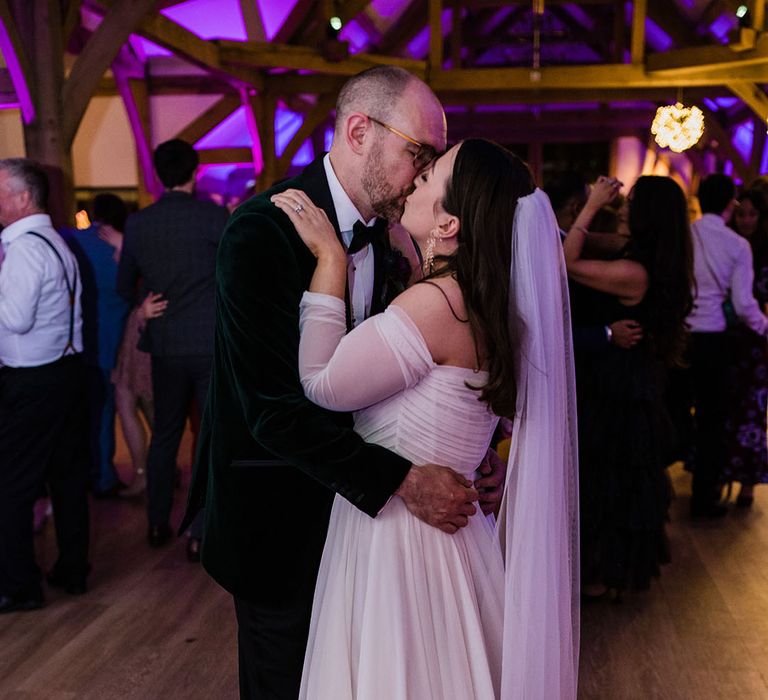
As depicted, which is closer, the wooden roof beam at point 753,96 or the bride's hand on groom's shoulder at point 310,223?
the bride's hand on groom's shoulder at point 310,223

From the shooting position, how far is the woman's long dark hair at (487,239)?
1.46 metres

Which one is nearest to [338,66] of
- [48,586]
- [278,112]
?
[278,112]

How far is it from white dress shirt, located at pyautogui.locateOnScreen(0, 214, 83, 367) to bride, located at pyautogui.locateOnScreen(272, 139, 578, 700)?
1.85 metres

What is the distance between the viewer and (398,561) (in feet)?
4.99

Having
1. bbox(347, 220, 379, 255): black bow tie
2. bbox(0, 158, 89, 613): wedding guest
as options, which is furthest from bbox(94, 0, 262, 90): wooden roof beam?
bbox(347, 220, 379, 255): black bow tie

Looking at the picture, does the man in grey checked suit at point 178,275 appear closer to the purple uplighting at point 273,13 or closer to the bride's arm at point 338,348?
the bride's arm at point 338,348

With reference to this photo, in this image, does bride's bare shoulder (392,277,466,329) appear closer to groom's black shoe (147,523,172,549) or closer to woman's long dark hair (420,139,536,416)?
woman's long dark hair (420,139,536,416)

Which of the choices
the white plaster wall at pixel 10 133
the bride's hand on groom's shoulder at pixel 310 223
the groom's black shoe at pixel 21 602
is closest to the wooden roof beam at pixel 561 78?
the white plaster wall at pixel 10 133

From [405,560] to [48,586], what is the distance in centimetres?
248

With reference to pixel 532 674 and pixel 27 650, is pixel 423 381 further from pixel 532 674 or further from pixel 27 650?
pixel 27 650

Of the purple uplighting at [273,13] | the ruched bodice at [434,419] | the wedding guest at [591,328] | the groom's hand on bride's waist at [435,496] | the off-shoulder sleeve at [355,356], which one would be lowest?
the wedding guest at [591,328]

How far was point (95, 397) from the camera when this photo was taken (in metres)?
4.56

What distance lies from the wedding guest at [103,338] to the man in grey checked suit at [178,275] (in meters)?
0.62

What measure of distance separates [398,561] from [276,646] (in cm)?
34
